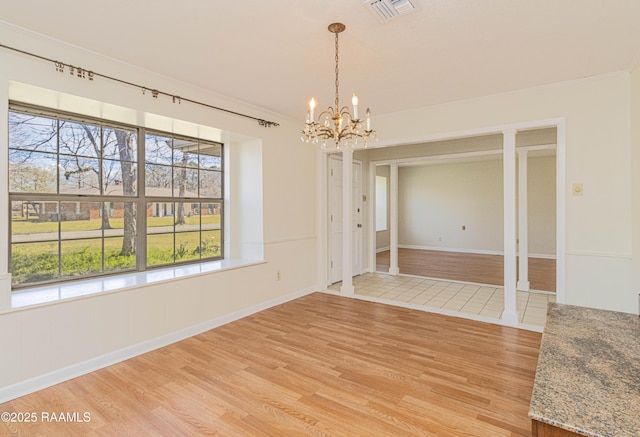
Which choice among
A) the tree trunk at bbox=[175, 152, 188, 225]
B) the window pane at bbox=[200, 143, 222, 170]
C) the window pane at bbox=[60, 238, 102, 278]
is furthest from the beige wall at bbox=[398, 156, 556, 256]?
the window pane at bbox=[60, 238, 102, 278]

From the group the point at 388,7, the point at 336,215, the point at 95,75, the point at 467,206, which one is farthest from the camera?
the point at 467,206

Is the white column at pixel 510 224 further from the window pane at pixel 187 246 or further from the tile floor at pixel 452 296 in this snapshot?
the window pane at pixel 187 246

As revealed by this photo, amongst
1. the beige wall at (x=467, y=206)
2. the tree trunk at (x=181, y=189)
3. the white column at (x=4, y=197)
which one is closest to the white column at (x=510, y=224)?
the tree trunk at (x=181, y=189)

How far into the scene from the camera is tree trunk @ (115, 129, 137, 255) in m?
3.33

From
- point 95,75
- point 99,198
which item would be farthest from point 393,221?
point 95,75

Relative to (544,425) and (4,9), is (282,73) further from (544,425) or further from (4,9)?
(544,425)

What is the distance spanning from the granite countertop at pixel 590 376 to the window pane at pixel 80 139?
3.69 meters

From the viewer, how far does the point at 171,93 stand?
10.6 ft

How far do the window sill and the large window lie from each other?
11 cm

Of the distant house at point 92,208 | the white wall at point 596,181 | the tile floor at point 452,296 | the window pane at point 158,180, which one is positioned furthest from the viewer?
the tile floor at point 452,296

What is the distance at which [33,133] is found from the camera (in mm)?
2752

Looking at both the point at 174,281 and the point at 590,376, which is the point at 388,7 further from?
the point at 174,281

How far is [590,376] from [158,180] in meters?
3.84

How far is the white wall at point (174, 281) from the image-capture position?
2.34 m
